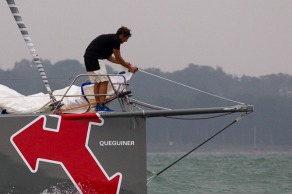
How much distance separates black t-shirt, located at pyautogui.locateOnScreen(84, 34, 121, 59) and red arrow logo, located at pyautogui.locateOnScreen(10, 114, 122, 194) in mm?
702

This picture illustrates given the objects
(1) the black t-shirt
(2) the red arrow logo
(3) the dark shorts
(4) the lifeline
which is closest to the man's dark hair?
(1) the black t-shirt

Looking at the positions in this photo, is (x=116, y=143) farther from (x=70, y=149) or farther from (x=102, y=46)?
(x=102, y=46)

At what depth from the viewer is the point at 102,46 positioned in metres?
8.93

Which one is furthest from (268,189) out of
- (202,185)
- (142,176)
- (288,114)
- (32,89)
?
(288,114)

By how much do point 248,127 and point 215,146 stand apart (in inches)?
194

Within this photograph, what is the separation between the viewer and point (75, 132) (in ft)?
28.2

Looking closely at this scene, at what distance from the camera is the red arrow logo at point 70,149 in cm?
852

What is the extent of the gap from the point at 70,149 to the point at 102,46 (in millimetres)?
1132

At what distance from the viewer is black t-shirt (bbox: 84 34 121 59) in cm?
888

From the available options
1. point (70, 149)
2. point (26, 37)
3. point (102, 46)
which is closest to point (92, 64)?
point (102, 46)

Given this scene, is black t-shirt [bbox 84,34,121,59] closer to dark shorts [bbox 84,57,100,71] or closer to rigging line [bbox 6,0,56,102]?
dark shorts [bbox 84,57,100,71]

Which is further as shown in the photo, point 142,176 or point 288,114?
point 288,114

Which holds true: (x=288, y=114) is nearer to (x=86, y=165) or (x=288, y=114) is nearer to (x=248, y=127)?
(x=248, y=127)

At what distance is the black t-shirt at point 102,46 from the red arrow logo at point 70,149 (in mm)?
702
